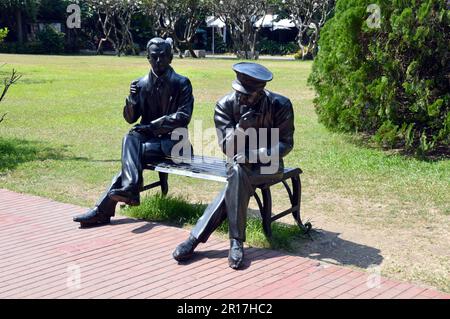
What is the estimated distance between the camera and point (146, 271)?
5.33m

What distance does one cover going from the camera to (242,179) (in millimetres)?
5500

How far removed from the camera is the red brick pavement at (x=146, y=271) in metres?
4.87

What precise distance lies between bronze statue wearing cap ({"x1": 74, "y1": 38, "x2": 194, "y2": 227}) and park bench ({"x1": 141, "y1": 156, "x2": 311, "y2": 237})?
24 centimetres

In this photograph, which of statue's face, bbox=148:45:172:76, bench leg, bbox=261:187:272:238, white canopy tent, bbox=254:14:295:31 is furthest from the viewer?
white canopy tent, bbox=254:14:295:31

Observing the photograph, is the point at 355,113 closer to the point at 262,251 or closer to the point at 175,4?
the point at 262,251

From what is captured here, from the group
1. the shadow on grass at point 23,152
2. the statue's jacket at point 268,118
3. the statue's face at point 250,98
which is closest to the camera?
the statue's face at point 250,98

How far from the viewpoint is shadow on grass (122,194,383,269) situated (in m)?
5.77

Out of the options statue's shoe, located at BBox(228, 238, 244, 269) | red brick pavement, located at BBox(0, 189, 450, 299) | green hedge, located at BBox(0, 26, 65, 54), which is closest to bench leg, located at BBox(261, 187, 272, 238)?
red brick pavement, located at BBox(0, 189, 450, 299)

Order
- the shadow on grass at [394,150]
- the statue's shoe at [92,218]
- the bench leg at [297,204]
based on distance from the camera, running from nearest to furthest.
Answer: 1. the bench leg at [297,204]
2. the statue's shoe at [92,218]
3. the shadow on grass at [394,150]

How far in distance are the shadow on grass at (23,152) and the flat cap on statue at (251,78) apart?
16.8 ft

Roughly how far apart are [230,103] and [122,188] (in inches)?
53.5

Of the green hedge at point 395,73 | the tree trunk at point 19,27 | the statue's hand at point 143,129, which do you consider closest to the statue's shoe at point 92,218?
the statue's hand at point 143,129

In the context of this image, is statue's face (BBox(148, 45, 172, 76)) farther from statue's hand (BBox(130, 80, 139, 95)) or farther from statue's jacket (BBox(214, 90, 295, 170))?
statue's jacket (BBox(214, 90, 295, 170))

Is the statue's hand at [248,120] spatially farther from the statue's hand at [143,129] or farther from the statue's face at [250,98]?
the statue's hand at [143,129]
